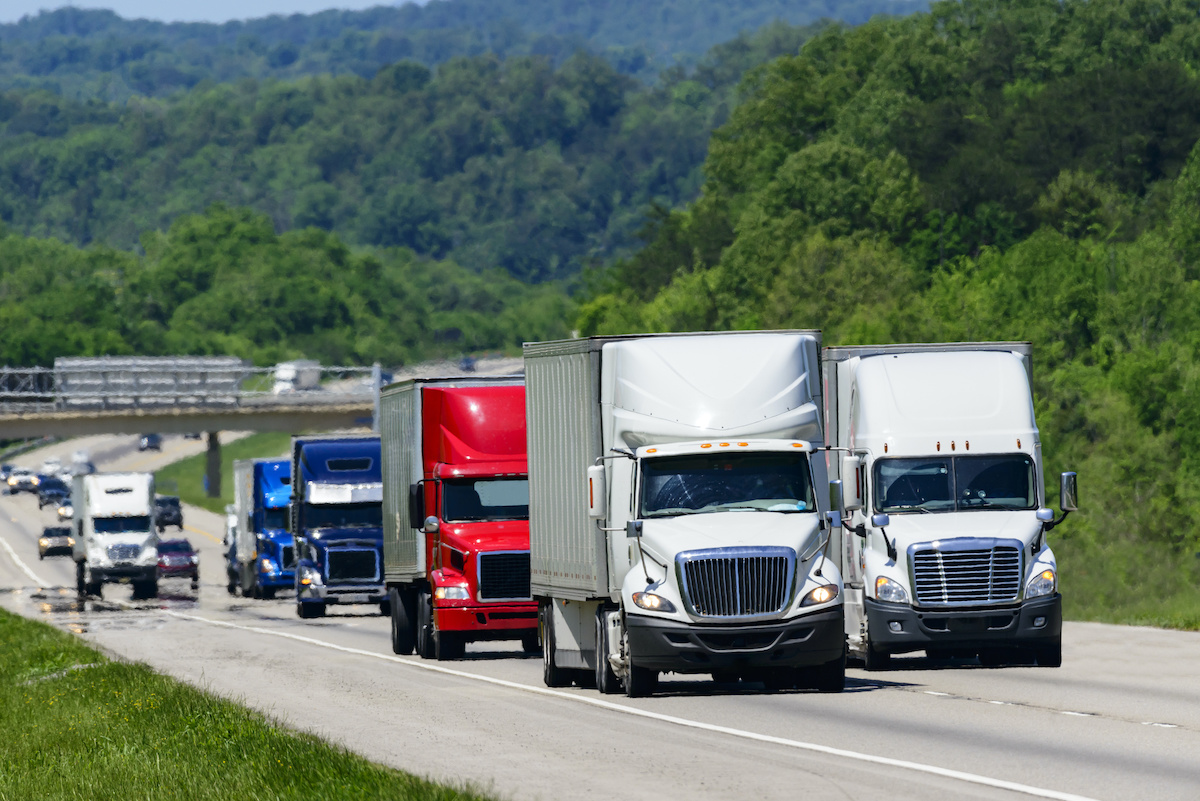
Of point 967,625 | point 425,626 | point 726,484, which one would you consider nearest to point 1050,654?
point 967,625

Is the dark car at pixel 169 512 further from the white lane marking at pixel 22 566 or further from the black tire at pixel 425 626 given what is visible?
the black tire at pixel 425 626

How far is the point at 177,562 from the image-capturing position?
66750 millimetres

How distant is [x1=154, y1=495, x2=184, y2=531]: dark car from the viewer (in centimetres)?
10306

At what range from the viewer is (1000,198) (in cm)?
10775

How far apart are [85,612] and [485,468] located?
24058 millimetres

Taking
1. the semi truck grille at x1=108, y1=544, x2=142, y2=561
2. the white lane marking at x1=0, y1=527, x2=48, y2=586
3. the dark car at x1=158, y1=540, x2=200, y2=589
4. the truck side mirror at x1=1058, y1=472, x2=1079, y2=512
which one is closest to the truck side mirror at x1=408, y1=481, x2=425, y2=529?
the truck side mirror at x1=1058, y1=472, x2=1079, y2=512

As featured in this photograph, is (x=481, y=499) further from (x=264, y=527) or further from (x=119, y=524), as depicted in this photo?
(x=119, y=524)

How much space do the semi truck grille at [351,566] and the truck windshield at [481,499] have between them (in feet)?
47.6

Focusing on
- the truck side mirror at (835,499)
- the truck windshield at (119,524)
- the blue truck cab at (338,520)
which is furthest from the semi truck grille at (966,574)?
the truck windshield at (119,524)

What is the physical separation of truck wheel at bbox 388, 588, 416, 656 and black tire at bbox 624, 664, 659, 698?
9323 millimetres

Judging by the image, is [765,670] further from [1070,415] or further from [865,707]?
[1070,415]

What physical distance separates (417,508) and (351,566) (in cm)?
1481

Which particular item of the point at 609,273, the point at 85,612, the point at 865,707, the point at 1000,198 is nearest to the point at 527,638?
the point at 865,707

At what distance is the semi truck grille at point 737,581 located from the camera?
67.5ft
